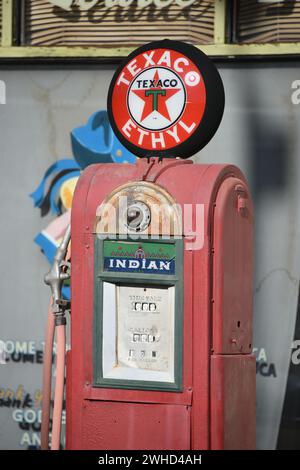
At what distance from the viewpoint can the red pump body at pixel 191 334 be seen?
4.20m

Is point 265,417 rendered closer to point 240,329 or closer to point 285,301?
point 285,301

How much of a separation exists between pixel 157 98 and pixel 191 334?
1.11m

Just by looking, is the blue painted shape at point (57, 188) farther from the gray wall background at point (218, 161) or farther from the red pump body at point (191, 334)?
the red pump body at point (191, 334)

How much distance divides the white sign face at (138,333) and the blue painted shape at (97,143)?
2.15 m

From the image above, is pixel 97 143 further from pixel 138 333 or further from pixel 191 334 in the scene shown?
pixel 191 334

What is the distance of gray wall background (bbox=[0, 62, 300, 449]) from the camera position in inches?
238

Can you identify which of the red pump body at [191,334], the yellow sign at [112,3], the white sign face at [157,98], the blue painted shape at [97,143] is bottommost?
the red pump body at [191,334]

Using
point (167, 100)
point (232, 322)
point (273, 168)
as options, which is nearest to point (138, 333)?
point (232, 322)

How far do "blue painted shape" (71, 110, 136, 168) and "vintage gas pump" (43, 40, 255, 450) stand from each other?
1785mm

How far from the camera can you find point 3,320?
638 cm

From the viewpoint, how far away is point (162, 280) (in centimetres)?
423

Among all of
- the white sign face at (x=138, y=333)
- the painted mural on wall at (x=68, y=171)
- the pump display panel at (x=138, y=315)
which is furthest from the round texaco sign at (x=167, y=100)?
the painted mural on wall at (x=68, y=171)
